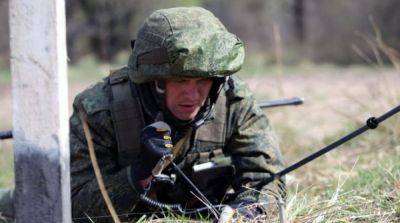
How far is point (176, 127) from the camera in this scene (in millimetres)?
3332

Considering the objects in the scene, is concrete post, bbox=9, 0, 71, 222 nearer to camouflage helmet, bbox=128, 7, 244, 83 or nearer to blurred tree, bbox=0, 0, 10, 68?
camouflage helmet, bbox=128, 7, 244, 83

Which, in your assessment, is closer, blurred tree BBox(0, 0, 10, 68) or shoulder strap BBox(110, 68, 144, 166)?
shoulder strap BBox(110, 68, 144, 166)

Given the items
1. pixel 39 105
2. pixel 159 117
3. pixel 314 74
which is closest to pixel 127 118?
pixel 159 117

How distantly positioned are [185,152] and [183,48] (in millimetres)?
666

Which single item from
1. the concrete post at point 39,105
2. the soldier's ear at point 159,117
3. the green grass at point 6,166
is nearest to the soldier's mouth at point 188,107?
the soldier's ear at point 159,117

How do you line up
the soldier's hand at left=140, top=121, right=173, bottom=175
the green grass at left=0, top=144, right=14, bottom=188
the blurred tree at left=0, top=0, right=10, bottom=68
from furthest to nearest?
the blurred tree at left=0, top=0, right=10, bottom=68 < the green grass at left=0, top=144, right=14, bottom=188 < the soldier's hand at left=140, top=121, right=173, bottom=175

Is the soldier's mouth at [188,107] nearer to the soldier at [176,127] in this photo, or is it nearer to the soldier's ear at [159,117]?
the soldier at [176,127]

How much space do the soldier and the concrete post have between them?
63 centimetres

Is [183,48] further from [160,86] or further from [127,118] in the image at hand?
[127,118]

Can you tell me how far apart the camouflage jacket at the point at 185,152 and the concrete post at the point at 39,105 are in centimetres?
87

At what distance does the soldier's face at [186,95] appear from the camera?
10.1 feet

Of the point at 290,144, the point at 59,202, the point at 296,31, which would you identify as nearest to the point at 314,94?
the point at 290,144

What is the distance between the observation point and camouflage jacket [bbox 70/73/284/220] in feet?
11.0

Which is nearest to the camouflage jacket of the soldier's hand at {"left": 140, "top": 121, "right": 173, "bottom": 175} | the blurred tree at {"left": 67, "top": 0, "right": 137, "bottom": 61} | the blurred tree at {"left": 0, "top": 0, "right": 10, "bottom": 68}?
the soldier's hand at {"left": 140, "top": 121, "right": 173, "bottom": 175}
